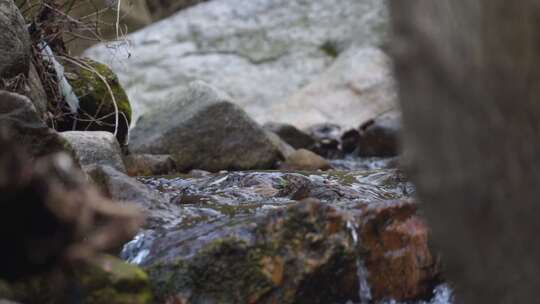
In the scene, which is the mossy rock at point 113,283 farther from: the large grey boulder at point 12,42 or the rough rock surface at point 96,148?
the large grey boulder at point 12,42

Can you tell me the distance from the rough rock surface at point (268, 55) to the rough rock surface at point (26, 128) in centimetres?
639

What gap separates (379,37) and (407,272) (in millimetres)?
8788

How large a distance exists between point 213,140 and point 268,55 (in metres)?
5.42

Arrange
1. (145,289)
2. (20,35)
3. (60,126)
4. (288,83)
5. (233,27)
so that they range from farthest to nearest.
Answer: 1. (233,27)
2. (288,83)
3. (60,126)
4. (20,35)
5. (145,289)

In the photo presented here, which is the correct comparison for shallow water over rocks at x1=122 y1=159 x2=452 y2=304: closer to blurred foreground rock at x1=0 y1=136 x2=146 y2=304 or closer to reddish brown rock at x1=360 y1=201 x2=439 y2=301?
reddish brown rock at x1=360 y1=201 x2=439 y2=301

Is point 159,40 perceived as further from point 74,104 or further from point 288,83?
point 74,104

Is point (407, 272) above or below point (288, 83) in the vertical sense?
above

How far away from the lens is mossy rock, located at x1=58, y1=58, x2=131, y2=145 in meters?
5.29

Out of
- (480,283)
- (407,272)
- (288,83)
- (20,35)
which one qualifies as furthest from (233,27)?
(480,283)

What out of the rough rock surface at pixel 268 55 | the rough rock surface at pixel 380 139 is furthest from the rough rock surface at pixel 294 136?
the rough rock surface at pixel 268 55

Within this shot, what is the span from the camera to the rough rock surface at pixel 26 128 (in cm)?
308

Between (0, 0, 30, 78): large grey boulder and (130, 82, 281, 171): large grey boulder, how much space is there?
71.9 inches

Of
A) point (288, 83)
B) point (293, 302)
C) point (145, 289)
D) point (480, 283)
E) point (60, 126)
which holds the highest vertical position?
point (480, 283)

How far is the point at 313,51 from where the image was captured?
1145cm
